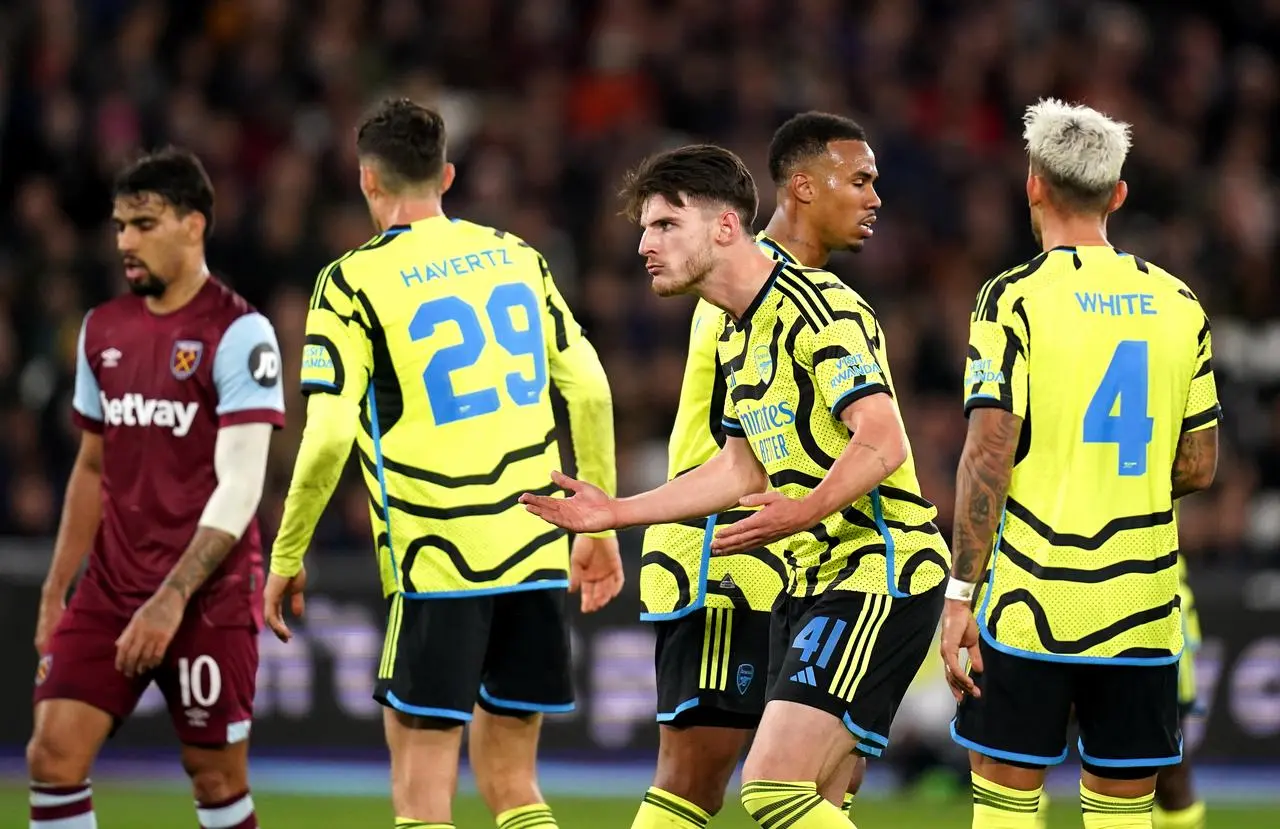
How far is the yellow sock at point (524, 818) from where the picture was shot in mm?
6254

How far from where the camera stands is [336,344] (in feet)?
20.0

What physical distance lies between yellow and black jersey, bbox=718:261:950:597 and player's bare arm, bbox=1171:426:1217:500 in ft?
2.63

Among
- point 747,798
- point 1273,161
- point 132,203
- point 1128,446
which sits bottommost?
point 747,798

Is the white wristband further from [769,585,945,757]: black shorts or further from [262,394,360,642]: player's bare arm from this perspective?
[262,394,360,642]: player's bare arm

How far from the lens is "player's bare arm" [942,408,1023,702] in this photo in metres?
5.61

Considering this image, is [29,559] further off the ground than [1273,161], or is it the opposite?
[1273,161]

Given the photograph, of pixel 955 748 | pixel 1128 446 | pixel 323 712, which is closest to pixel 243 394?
pixel 1128 446

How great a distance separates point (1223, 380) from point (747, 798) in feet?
30.6

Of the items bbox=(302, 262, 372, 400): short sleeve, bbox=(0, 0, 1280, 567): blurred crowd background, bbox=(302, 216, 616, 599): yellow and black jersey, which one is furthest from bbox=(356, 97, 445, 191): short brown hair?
bbox=(0, 0, 1280, 567): blurred crowd background

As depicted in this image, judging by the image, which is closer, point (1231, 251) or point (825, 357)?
point (825, 357)

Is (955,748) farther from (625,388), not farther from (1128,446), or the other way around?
(1128,446)

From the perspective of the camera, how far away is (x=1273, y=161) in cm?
1647

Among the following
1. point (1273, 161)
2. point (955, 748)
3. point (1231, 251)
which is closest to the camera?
point (955, 748)

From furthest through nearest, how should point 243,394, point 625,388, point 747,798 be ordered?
point 625,388 < point 243,394 < point 747,798
